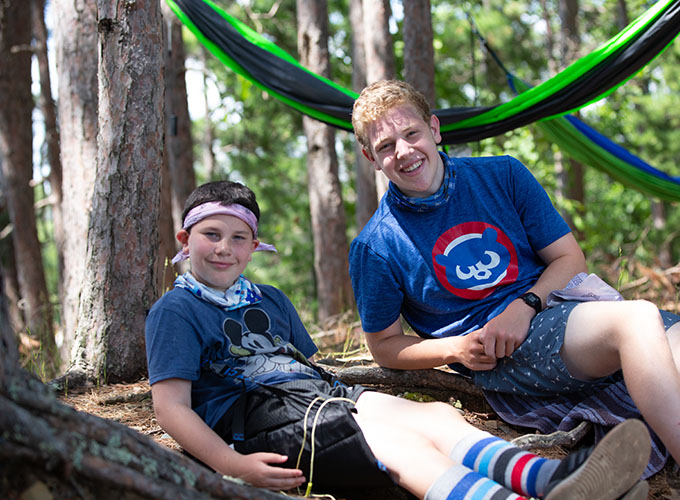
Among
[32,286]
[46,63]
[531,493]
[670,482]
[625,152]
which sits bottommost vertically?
[670,482]

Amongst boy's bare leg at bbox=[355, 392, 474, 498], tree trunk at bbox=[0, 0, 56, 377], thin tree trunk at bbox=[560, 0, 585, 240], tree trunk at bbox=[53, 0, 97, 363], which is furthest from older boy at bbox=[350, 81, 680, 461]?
thin tree trunk at bbox=[560, 0, 585, 240]

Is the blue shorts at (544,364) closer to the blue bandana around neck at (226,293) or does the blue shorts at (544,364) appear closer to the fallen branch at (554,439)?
the fallen branch at (554,439)

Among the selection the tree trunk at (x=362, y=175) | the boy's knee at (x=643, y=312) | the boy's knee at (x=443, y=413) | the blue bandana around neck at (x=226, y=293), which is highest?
the tree trunk at (x=362, y=175)

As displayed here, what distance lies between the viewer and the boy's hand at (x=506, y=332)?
1897mm

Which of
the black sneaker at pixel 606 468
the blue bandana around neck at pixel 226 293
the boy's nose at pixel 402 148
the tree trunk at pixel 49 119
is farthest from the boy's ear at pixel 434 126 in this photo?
the tree trunk at pixel 49 119

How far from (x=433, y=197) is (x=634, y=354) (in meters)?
0.82

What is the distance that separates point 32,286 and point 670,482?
6.72 m

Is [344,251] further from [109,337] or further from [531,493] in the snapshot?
[531,493]

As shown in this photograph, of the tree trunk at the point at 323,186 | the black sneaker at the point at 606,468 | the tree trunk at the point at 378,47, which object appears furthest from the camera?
the tree trunk at the point at 323,186

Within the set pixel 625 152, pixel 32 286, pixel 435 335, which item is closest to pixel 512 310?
pixel 435 335

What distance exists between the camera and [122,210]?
8.27 ft

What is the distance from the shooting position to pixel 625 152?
4145 mm

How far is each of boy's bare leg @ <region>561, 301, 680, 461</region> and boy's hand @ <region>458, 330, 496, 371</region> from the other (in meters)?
0.25

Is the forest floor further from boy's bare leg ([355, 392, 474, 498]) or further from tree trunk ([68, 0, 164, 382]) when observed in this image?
boy's bare leg ([355, 392, 474, 498])
